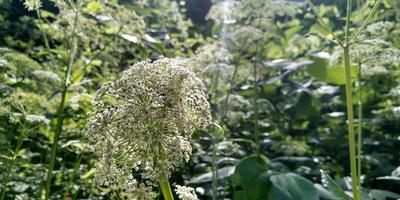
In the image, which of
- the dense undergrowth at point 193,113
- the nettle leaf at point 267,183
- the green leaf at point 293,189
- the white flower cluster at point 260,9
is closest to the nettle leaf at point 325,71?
the dense undergrowth at point 193,113

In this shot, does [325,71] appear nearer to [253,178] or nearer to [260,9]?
→ [260,9]

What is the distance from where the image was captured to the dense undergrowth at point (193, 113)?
5.10 ft

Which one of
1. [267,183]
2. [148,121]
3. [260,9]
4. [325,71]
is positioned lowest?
[267,183]

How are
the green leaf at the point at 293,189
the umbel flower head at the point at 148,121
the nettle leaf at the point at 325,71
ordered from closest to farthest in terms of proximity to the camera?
the umbel flower head at the point at 148,121 → the green leaf at the point at 293,189 → the nettle leaf at the point at 325,71

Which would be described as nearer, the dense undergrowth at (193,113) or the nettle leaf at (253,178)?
the dense undergrowth at (193,113)

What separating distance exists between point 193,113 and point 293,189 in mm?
1161

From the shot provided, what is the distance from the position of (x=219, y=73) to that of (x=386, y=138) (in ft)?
6.29

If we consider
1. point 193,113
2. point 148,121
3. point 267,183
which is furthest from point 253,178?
point 148,121

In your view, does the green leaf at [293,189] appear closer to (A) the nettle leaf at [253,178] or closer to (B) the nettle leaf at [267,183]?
(B) the nettle leaf at [267,183]

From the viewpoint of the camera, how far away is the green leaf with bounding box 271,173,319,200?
258cm

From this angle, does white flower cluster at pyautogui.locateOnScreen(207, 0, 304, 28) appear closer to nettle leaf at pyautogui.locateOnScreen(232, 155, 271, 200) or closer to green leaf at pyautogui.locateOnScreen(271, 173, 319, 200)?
nettle leaf at pyautogui.locateOnScreen(232, 155, 271, 200)

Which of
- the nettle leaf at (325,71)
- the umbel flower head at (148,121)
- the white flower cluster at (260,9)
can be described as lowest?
the umbel flower head at (148,121)

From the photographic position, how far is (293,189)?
103 inches

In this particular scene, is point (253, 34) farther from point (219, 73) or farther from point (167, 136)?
point (167, 136)
